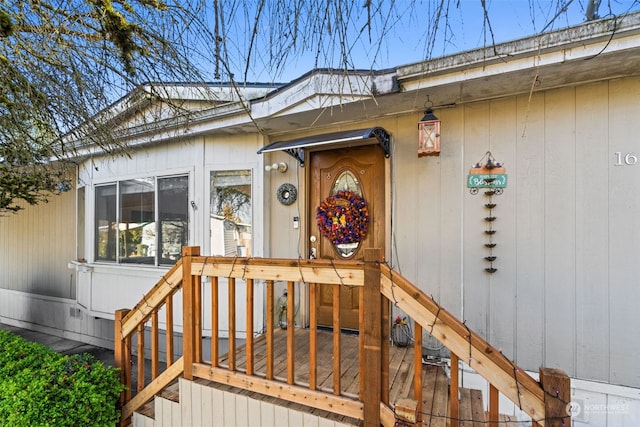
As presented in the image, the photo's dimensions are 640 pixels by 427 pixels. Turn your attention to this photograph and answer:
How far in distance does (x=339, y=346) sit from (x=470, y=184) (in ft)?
6.38

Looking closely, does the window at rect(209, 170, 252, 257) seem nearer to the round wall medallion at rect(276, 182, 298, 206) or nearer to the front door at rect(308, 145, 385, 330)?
the round wall medallion at rect(276, 182, 298, 206)

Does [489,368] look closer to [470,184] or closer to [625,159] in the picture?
[470,184]

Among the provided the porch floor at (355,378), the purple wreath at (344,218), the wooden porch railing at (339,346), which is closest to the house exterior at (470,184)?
the purple wreath at (344,218)

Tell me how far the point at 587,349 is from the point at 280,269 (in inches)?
100

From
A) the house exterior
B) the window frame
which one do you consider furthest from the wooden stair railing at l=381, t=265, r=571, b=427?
the window frame

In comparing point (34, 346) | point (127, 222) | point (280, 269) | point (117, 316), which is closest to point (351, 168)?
point (280, 269)

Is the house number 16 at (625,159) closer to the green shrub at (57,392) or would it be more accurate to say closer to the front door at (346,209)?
the front door at (346,209)

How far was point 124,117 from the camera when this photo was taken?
115 inches

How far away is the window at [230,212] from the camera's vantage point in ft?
12.6

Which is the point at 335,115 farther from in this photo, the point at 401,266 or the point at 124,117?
the point at 124,117

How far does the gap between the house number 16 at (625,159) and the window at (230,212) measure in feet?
11.5

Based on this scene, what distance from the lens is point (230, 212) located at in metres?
3.89

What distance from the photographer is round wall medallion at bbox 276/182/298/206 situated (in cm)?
364

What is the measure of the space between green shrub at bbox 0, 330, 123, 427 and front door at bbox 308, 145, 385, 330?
2.07m
